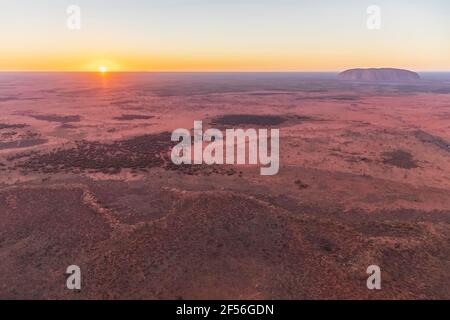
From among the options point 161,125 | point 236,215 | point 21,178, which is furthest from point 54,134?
point 236,215
